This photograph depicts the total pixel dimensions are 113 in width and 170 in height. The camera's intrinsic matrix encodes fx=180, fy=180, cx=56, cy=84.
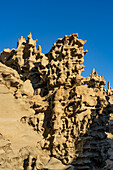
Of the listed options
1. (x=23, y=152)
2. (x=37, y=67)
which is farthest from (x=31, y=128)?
(x=37, y=67)

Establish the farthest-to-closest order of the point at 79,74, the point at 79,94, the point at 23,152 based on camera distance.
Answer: the point at 79,74, the point at 79,94, the point at 23,152

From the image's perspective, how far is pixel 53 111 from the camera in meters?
10.3

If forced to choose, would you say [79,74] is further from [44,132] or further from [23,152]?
[23,152]

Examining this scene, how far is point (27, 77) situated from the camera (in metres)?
12.4

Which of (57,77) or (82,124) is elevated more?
(57,77)

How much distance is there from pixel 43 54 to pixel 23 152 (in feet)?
21.9

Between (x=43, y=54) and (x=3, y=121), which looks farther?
(x=43, y=54)

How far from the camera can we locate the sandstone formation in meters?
8.96

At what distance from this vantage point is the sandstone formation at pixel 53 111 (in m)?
8.96

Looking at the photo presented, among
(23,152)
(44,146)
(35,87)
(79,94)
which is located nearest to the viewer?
(23,152)

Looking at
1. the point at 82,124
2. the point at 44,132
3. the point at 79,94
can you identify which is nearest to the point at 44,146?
the point at 44,132

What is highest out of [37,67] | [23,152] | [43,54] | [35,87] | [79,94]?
[43,54]

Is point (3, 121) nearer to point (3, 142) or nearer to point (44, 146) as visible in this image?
point (3, 142)

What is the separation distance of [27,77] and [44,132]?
4044mm
